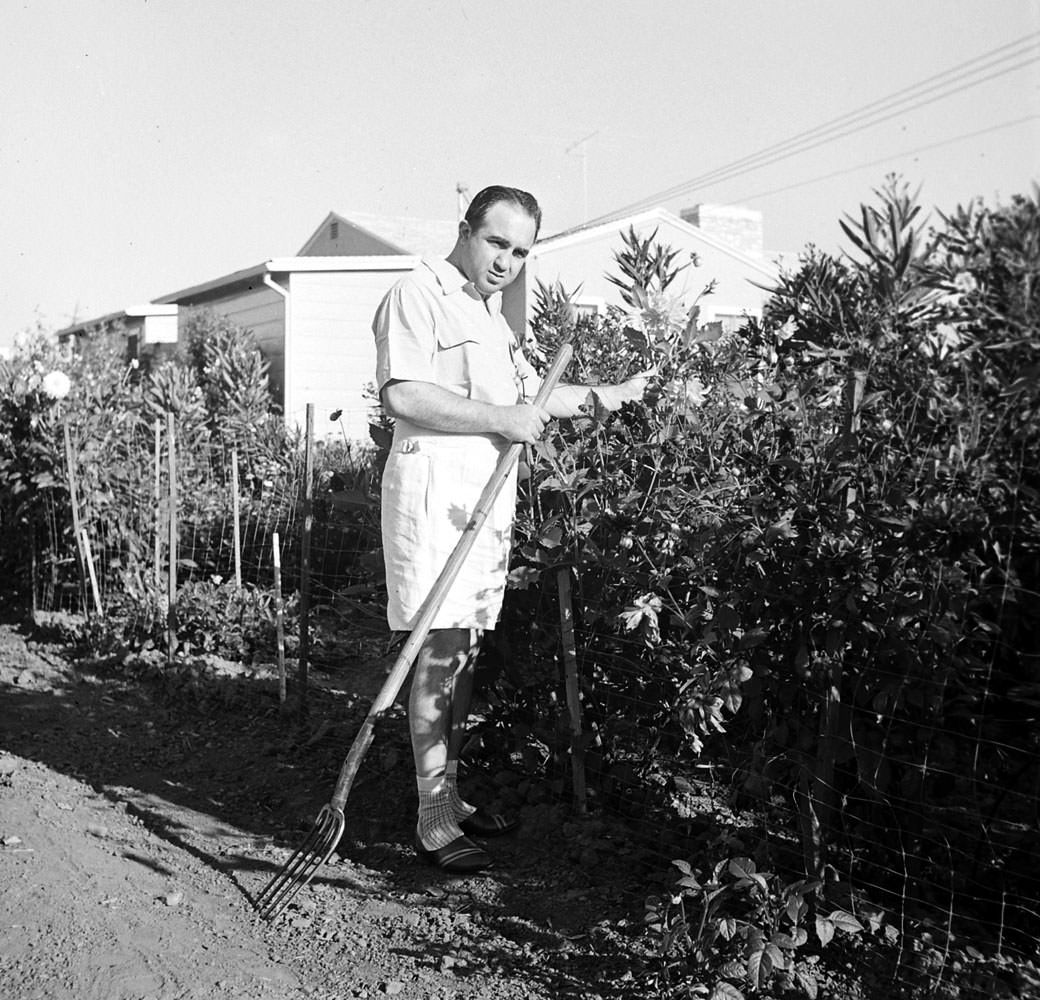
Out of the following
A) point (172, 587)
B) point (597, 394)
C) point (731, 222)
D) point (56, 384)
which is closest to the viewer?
point (597, 394)

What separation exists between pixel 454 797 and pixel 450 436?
1156 mm

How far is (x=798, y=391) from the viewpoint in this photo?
269cm

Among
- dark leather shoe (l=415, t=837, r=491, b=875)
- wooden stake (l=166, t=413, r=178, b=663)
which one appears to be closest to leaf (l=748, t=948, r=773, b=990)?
dark leather shoe (l=415, t=837, r=491, b=875)

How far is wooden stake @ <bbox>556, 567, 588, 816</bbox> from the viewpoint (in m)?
3.56

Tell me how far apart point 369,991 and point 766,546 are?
1.48 m

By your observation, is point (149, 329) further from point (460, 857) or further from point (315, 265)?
point (460, 857)

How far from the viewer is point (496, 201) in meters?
3.38

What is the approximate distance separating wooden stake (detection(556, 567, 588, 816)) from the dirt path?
0.13 m

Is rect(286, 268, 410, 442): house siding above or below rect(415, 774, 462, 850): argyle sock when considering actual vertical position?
above

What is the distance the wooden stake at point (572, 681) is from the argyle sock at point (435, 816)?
42 cm

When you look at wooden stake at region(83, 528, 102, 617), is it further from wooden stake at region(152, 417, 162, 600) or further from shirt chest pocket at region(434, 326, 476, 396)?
shirt chest pocket at region(434, 326, 476, 396)

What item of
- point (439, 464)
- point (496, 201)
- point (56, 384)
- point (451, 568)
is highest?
point (496, 201)

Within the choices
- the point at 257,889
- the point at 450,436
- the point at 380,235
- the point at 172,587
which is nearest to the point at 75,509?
the point at 172,587

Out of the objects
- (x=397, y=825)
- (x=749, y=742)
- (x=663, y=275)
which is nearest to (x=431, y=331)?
(x=663, y=275)
